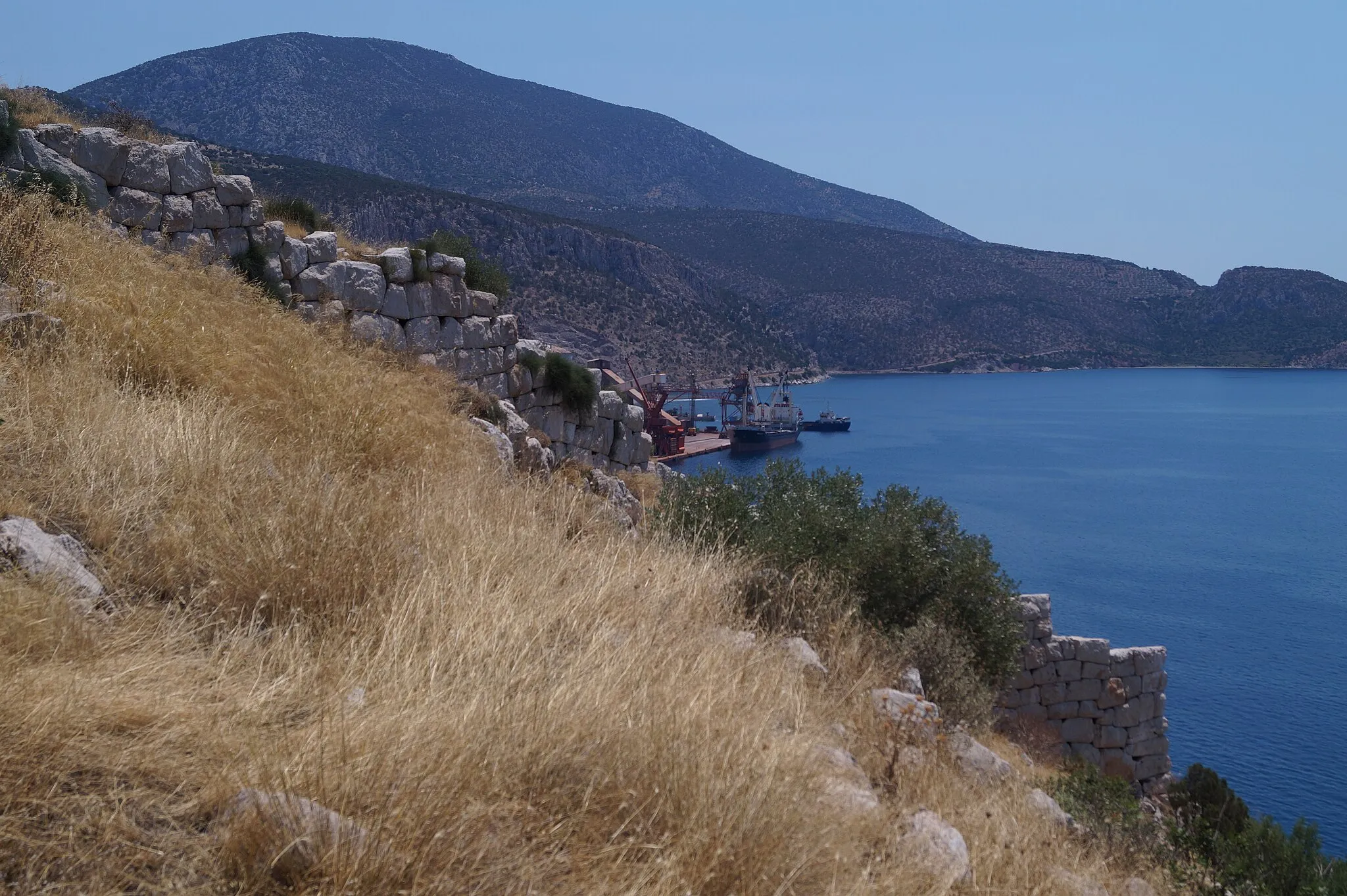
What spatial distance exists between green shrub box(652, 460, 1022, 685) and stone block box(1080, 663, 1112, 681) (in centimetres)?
284

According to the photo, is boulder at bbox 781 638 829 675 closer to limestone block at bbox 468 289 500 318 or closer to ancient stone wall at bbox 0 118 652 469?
ancient stone wall at bbox 0 118 652 469

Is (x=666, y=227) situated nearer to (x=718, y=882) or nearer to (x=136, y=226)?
(x=136, y=226)

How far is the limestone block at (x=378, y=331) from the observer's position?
35.1 feet

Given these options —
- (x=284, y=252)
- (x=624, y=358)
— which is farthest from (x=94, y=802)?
(x=624, y=358)

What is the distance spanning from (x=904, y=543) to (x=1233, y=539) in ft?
117

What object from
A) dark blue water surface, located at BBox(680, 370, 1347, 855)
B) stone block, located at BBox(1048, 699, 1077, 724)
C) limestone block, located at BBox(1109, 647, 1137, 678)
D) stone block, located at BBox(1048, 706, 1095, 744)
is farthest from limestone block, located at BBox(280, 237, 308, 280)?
dark blue water surface, located at BBox(680, 370, 1347, 855)

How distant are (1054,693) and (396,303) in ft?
31.0

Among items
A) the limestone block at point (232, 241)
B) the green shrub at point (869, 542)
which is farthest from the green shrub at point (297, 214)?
the green shrub at point (869, 542)

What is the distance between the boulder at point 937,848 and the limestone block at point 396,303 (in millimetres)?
9186

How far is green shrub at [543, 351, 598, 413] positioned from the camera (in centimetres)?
1358

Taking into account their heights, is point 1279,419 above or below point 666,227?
below

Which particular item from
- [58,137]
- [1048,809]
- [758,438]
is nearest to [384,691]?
[1048,809]

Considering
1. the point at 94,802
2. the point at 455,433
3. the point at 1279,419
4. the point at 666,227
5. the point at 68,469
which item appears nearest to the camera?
the point at 94,802

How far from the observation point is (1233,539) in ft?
128
